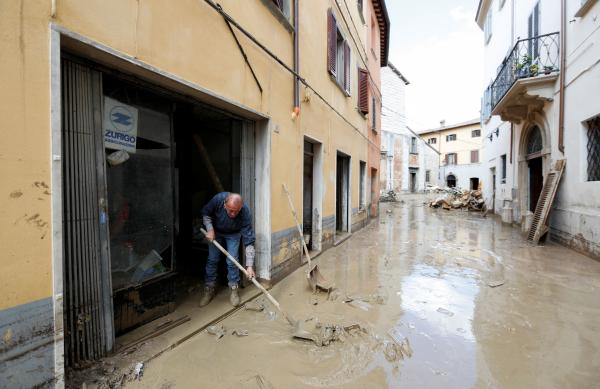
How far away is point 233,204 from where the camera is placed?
3555 millimetres

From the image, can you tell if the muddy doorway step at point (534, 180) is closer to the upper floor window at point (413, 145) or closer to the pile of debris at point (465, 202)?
the pile of debris at point (465, 202)

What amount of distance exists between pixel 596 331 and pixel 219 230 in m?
4.50

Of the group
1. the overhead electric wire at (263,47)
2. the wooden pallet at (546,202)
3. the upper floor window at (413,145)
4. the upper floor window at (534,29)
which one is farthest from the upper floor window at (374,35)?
the upper floor window at (413,145)

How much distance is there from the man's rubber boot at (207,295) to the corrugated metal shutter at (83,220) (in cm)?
128

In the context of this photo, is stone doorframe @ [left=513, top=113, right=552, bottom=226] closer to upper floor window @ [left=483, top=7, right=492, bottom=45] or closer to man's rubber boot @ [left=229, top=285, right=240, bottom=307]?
upper floor window @ [left=483, top=7, right=492, bottom=45]

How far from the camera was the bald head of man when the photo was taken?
3547mm

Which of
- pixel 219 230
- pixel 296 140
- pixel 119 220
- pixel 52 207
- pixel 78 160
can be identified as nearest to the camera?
pixel 52 207

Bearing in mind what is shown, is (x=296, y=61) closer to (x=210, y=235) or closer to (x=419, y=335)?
(x=210, y=235)

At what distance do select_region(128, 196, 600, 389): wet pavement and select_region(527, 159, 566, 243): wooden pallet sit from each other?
2.05m

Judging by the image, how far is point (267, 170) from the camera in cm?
439

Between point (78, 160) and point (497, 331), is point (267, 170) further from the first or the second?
point (497, 331)

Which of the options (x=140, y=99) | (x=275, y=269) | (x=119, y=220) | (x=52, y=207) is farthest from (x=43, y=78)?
(x=275, y=269)

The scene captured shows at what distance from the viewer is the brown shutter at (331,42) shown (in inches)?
265

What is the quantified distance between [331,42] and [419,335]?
6449 millimetres
